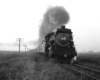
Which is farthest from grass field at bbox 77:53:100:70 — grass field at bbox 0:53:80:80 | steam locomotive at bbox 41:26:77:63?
grass field at bbox 0:53:80:80

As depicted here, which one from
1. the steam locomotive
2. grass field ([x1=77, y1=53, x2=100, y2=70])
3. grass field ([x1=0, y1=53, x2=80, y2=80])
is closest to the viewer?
grass field ([x1=0, y1=53, x2=80, y2=80])

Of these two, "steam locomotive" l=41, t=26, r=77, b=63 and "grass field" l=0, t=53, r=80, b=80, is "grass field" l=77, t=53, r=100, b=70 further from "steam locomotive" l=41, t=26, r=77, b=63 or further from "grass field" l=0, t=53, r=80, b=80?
"grass field" l=0, t=53, r=80, b=80

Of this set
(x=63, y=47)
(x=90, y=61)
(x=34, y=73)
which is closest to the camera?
(x=34, y=73)

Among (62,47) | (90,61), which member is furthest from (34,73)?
(90,61)

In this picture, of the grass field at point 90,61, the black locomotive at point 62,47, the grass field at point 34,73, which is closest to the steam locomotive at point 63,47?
the black locomotive at point 62,47

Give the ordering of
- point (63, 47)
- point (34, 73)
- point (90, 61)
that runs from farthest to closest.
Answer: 1. point (90, 61)
2. point (63, 47)
3. point (34, 73)

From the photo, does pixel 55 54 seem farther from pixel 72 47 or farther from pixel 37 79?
pixel 37 79

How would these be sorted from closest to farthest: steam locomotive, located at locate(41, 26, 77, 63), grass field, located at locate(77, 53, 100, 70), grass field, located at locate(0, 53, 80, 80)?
grass field, located at locate(0, 53, 80, 80) < grass field, located at locate(77, 53, 100, 70) < steam locomotive, located at locate(41, 26, 77, 63)

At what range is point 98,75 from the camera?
7469 mm

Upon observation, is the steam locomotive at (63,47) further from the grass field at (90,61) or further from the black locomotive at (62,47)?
the grass field at (90,61)

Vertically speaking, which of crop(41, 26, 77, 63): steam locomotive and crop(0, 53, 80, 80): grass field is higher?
crop(41, 26, 77, 63): steam locomotive

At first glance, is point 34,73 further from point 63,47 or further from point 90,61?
point 90,61

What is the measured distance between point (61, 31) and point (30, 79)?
7109 millimetres

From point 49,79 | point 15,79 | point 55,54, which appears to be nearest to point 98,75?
point 49,79
